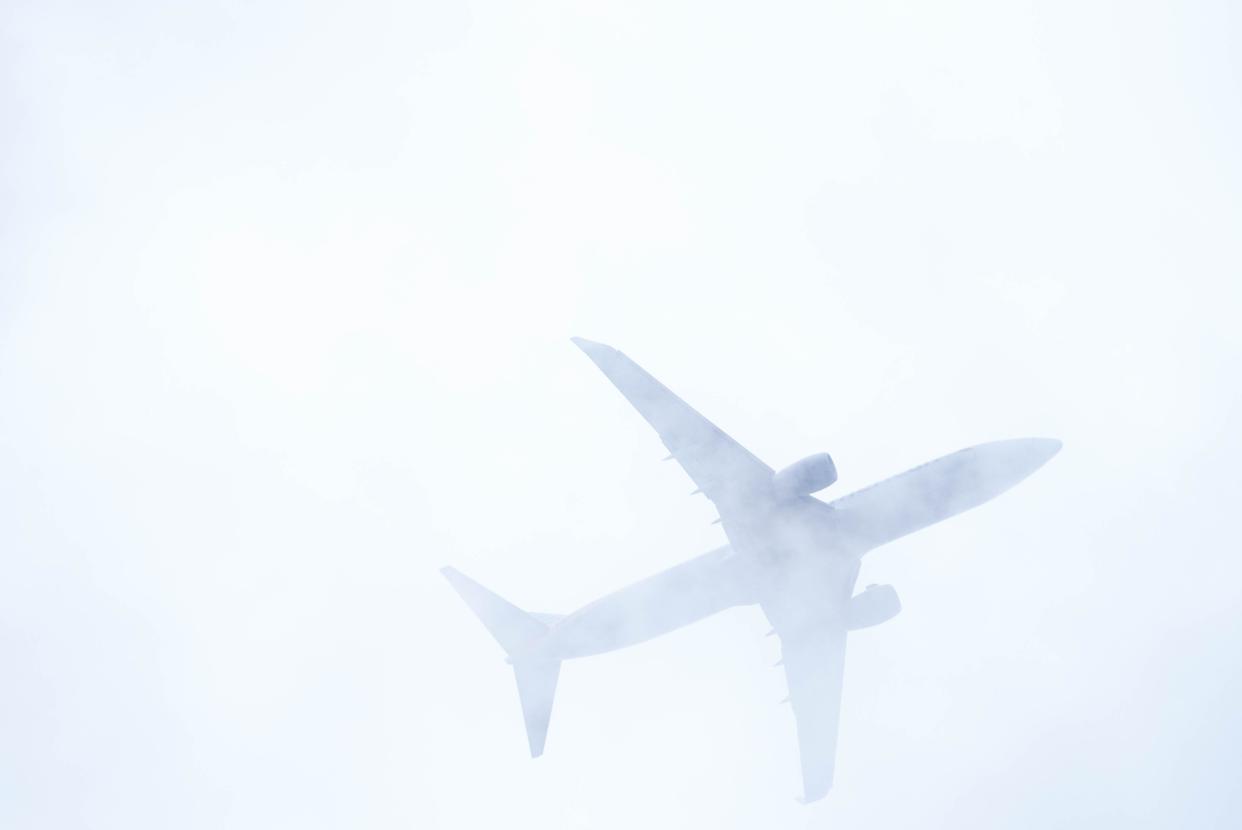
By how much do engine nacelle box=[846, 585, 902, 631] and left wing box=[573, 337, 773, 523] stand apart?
701 centimetres

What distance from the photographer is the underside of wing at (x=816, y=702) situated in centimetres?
4694

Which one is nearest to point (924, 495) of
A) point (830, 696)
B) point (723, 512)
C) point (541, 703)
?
point (723, 512)

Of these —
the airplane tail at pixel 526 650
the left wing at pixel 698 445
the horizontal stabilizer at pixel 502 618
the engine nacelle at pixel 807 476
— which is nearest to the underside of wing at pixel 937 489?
the engine nacelle at pixel 807 476

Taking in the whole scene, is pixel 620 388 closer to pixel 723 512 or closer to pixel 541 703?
pixel 723 512

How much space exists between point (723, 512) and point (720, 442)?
2734mm

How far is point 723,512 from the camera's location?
136 ft

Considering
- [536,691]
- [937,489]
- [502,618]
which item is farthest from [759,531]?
[502,618]

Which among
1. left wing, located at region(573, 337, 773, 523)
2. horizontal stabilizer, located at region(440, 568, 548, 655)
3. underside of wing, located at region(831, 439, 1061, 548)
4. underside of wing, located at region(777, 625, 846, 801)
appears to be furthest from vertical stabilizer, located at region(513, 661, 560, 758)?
underside of wing, located at region(831, 439, 1061, 548)

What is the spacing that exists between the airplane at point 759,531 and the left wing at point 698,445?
1.5 inches

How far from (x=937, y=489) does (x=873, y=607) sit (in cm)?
618

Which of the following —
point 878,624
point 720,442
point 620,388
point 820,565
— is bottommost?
point 878,624

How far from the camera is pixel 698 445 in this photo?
40.7m

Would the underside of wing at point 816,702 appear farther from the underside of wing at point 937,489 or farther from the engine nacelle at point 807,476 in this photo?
the engine nacelle at point 807,476

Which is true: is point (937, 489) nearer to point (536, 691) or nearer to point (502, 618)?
point (536, 691)
